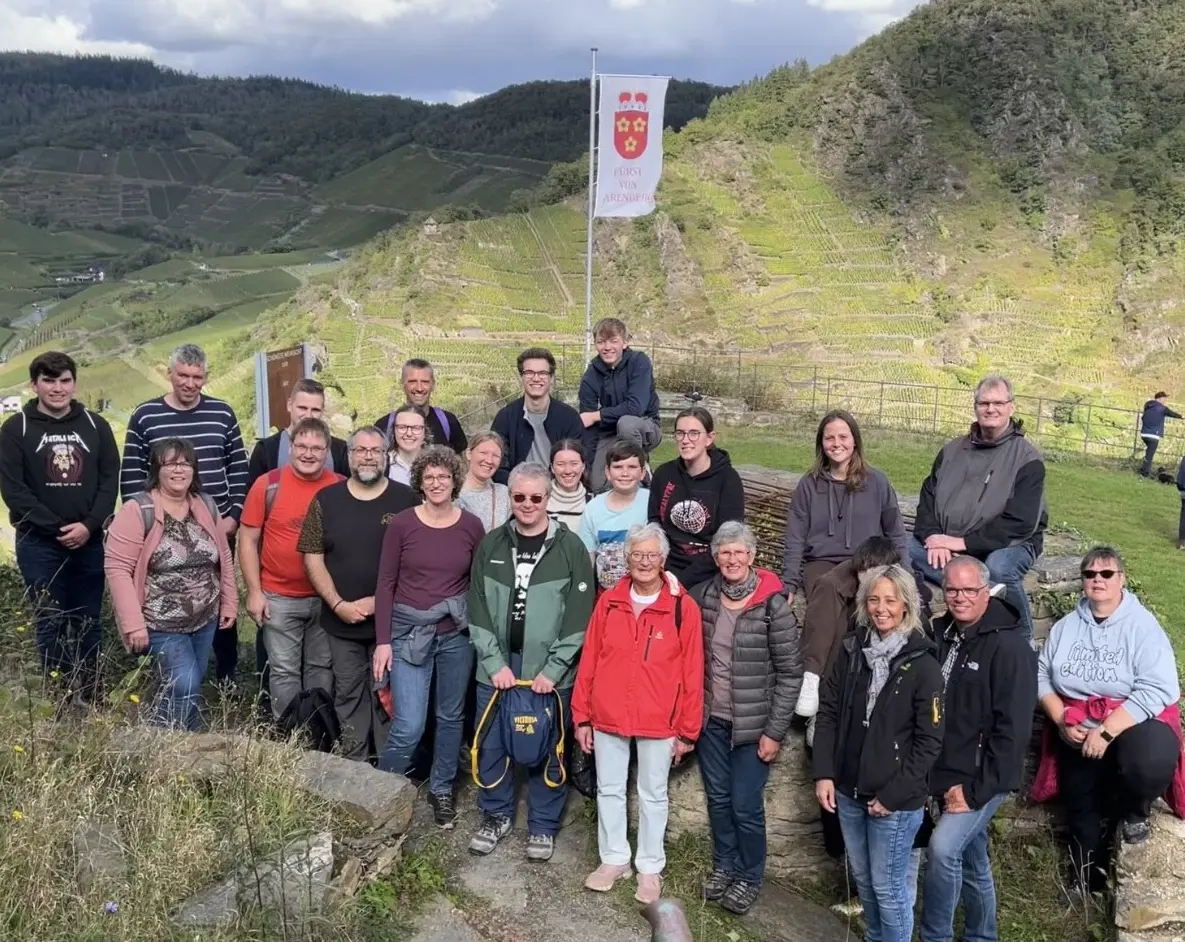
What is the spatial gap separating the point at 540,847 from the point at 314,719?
1.20 m

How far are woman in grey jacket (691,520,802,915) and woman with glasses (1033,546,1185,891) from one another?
121 centimetres

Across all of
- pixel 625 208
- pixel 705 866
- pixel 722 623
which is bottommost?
pixel 705 866

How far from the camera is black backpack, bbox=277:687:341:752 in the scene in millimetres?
4504

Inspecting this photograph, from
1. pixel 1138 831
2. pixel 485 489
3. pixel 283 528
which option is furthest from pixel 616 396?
pixel 1138 831

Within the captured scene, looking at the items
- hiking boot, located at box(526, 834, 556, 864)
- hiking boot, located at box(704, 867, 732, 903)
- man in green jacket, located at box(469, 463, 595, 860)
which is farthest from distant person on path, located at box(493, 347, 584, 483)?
hiking boot, located at box(704, 867, 732, 903)

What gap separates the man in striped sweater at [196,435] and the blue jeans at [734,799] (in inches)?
97.2

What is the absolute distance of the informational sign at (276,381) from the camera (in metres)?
6.37

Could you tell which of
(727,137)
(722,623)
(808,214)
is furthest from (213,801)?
(727,137)

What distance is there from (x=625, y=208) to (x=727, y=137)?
162 ft

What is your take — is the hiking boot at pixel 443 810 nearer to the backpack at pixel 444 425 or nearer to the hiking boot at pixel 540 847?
the hiking boot at pixel 540 847

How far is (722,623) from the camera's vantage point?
4.03 metres

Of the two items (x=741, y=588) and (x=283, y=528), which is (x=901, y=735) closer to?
(x=741, y=588)

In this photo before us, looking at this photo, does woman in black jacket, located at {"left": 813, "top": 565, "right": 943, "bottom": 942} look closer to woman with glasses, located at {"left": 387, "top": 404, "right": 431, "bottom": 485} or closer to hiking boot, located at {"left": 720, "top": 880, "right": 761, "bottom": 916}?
hiking boot, located at {"left": 720, "top": 880, "right": 761, "bottom": 916}

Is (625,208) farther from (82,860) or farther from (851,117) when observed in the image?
(851,117)
